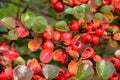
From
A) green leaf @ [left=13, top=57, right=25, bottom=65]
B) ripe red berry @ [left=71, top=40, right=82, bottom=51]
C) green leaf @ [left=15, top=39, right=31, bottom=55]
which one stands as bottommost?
green leaf @ [left=15, top=39, right=31, bottom=55]

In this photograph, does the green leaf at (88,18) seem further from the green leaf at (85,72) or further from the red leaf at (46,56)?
the green leaf at (85,72)

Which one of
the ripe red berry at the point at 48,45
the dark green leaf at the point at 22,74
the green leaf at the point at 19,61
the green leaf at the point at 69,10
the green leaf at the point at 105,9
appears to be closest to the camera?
the dark green leaf at the point at 22,74

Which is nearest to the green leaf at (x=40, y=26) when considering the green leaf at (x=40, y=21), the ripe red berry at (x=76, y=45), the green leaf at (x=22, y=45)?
the green leaf at (x=40, y=21)

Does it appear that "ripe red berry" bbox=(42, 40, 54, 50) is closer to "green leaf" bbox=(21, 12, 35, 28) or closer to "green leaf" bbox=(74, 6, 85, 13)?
"green leaf" bbox=(21, 12, 35, 28)

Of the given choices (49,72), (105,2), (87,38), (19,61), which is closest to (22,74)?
(49,72)

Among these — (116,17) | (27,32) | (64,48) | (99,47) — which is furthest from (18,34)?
(99,47)

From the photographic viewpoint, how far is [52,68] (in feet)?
3.02

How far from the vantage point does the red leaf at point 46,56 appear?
1.08 m

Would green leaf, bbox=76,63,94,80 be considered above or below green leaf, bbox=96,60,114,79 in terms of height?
above

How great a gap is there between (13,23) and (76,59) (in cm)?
23

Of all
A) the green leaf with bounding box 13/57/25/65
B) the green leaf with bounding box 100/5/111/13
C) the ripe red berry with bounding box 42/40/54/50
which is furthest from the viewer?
the green leaf with bounding box 100/5/111/13

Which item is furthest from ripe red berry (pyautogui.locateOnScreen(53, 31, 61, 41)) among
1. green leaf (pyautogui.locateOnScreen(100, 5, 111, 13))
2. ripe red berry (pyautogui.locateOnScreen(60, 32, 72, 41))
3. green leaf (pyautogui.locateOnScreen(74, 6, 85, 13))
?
green leaf (pyautogui.locateOnScreen(100, 5, 111, 13))

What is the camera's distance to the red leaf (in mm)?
1079

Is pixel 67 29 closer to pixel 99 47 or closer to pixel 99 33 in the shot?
pixel 99 33
